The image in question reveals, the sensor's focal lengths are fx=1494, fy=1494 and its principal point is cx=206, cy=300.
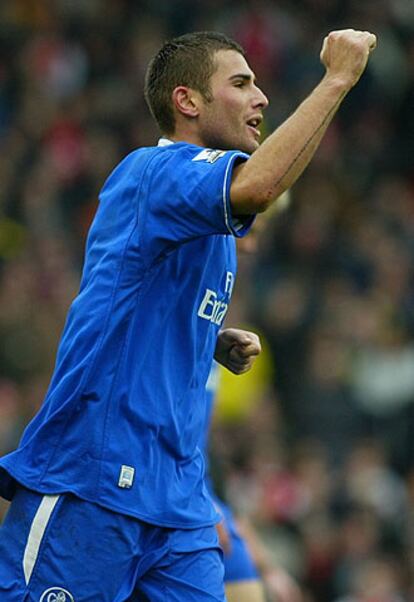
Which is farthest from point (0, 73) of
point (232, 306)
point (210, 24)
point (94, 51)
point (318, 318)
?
point (232, 306)

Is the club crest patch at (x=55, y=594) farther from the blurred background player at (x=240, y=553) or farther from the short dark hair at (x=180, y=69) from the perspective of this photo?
the blurred background player at (x=240, y=553)

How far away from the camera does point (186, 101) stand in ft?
15.1

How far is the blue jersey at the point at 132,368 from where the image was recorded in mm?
4348

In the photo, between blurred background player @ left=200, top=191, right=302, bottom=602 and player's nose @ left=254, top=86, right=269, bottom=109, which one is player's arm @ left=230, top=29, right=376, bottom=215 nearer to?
player's nose @ left=254, top=86, right=269, bottom=109

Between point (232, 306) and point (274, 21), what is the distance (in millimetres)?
5445

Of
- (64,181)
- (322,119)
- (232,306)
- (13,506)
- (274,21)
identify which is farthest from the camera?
(274,21)

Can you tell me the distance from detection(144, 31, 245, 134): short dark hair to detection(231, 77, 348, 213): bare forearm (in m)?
0.51

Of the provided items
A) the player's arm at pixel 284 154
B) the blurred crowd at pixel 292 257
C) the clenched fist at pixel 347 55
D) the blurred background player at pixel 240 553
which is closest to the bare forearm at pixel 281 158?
the player's arm at pixel 284 154

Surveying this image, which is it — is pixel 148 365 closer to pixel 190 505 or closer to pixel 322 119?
pixel 190 505

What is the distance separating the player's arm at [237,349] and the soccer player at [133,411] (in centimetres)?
30

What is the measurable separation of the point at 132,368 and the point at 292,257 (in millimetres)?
8885

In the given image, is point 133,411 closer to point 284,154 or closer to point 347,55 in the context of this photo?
point 284,154

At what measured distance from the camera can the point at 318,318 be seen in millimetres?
11914

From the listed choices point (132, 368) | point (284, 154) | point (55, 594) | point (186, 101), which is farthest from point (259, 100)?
point (55, 594)
